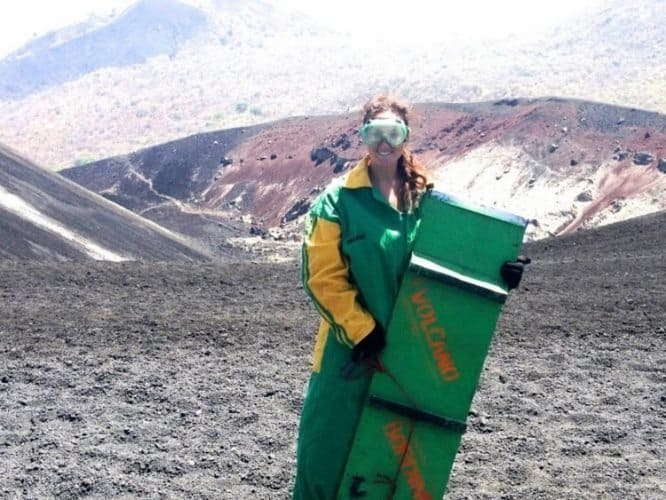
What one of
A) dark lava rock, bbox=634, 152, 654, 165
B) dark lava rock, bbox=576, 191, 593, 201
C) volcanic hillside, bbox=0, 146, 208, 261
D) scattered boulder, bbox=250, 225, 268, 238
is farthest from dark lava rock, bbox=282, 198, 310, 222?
dark lava rock, bbox=634, 152, 654, 165

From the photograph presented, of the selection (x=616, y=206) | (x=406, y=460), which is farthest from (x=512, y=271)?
(x=616, y=206)

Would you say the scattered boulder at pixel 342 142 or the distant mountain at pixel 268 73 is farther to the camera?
the distant mountain at pixel 268 73

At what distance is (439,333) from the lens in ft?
10.3

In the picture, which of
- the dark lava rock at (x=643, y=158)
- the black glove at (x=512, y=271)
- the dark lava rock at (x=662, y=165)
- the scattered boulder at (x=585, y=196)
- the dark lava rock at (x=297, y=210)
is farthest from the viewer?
the dark lava rock at (x=297, y=210)

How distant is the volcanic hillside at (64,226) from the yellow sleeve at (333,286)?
1202 centimetres

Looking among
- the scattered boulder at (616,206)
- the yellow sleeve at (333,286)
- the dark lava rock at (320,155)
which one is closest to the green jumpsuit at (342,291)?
the yellow sleeve at (333,286)

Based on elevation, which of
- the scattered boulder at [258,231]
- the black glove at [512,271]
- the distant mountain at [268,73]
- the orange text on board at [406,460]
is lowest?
the scattered boulder at [258,231]

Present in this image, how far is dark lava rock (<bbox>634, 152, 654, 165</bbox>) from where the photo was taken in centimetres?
2348

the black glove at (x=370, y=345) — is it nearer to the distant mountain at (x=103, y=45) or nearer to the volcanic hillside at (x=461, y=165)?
the volcanic hillside at (x=461, y=165)

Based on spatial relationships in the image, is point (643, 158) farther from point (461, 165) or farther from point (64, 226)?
point (64, 226)

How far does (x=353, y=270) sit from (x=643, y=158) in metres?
22.5

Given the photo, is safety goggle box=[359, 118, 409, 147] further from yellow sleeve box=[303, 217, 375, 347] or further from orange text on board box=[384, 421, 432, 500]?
orange text on board box=[384, 421, 432, 500]

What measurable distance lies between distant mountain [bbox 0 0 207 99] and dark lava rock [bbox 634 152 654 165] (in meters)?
127

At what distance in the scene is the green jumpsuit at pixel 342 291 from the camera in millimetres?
3055
